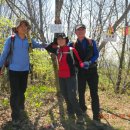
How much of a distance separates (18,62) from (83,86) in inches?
58.8

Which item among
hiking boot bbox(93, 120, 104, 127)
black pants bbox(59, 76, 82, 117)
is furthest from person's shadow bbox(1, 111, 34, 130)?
hiking boot bbox(93, 120, 104, 127)

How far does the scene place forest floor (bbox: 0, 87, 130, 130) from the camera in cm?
602

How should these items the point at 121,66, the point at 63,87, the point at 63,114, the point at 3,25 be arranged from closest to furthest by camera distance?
1. the point at 63,87
2. the point at 63,114
3. the point at 3,25
4. the point at 121,66

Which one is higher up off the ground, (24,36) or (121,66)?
(24,36)

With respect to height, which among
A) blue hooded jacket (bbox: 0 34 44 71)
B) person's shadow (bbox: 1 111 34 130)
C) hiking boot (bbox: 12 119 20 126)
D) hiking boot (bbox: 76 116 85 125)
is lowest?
hiking boot (bbox: 76 116 85 125)

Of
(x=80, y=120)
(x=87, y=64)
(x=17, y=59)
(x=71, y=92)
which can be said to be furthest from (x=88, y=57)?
(x=17, y=59)

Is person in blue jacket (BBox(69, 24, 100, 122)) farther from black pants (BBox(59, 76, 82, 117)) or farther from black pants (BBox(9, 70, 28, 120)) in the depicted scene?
black pants (BBox(9, 70, 28, 120))

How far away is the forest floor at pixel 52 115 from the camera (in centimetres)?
602

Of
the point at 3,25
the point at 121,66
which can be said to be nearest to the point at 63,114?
the point at 3,25

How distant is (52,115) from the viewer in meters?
6.72

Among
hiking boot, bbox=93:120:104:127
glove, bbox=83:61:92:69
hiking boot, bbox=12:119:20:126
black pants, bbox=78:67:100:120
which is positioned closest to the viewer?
hiking boot, bbox=12:119:20:126

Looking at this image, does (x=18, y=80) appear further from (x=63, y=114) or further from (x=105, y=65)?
(x=105, y=65)

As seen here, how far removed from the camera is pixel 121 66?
14.6m

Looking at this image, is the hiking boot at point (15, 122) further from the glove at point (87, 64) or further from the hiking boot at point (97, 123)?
the glove at point (87, 64)
